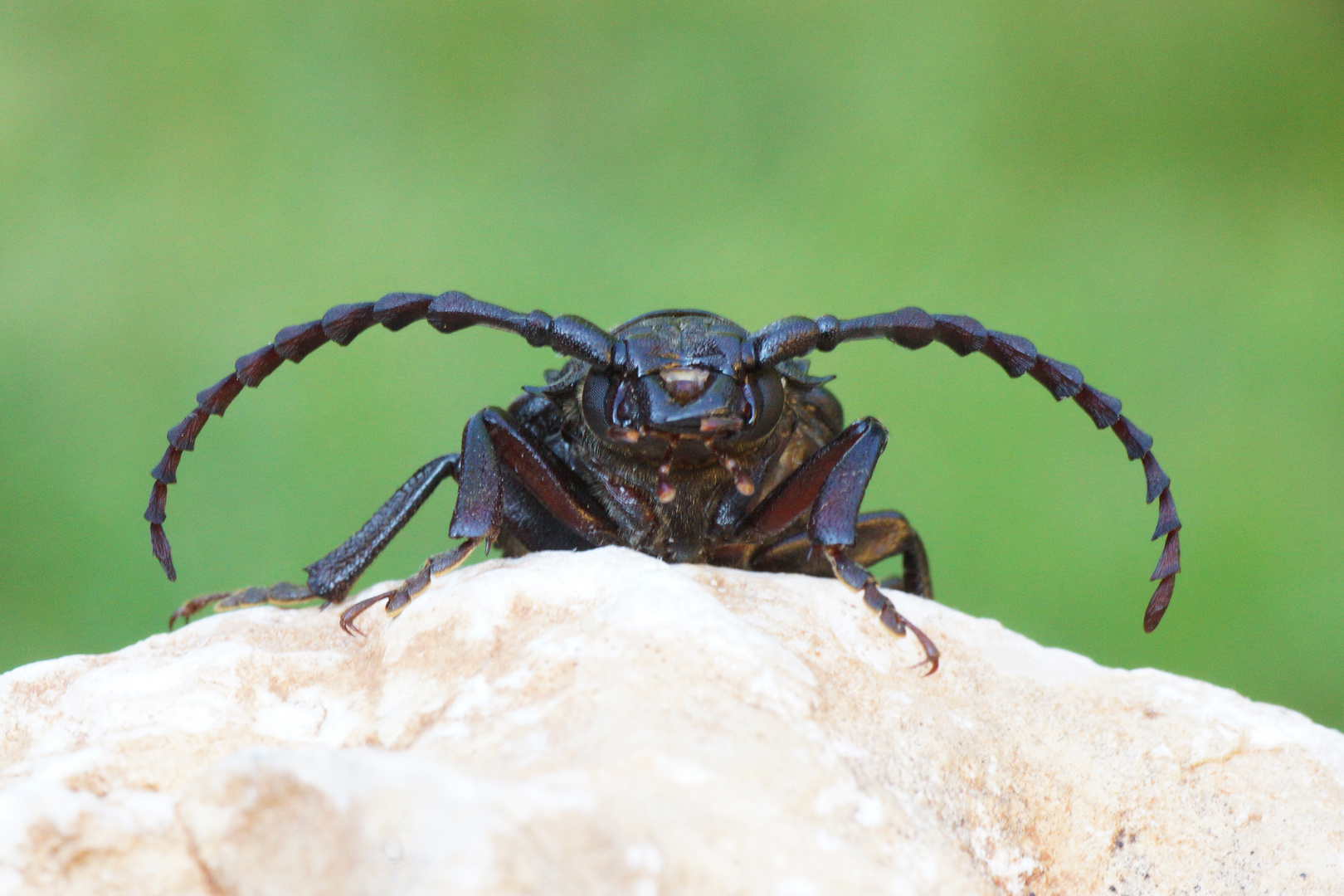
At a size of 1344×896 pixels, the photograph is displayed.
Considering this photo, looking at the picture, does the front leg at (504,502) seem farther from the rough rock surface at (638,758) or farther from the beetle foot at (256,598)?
the beetle foot at (256,598)

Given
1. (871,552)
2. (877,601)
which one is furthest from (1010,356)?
(871,552)

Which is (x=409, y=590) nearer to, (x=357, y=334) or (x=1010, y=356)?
(x=357, y=334)

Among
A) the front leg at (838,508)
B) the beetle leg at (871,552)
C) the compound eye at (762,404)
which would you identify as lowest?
the beetle leg at (871,552)

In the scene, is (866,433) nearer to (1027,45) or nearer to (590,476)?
(590,476)

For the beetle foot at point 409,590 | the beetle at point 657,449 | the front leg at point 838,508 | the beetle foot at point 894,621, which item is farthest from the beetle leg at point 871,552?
the beetle foot at point 409,590

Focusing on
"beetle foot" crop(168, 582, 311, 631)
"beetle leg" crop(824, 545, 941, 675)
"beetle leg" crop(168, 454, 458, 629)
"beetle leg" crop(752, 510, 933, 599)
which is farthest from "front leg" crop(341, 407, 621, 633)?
"beetle leg" crop(824, 545, 941, 675)

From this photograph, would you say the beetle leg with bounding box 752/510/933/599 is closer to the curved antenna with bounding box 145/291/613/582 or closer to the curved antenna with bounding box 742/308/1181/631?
the curved antenna with bounding box 742/308/1181/631

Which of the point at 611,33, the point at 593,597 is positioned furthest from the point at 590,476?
the point at 611,33
